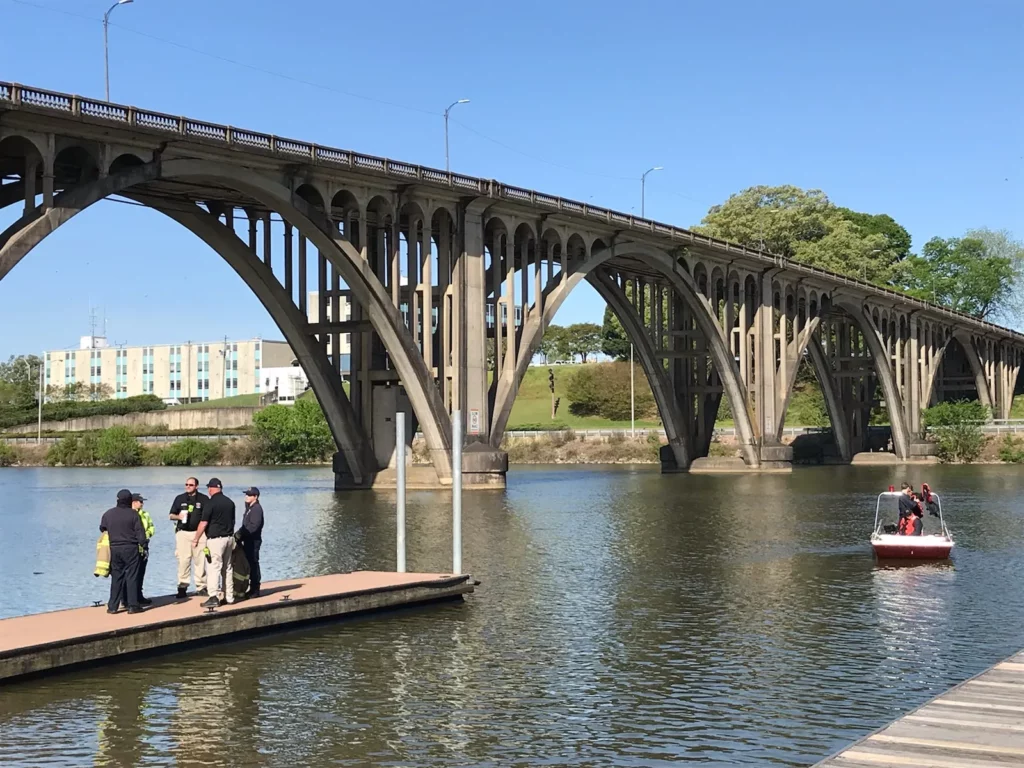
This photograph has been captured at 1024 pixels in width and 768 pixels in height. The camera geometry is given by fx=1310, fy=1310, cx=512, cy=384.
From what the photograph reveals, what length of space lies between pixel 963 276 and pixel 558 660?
455 ft

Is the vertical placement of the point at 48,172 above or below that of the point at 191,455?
above

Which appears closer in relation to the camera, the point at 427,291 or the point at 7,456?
the point at 427,291

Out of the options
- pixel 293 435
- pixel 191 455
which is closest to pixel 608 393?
pixel 293 435

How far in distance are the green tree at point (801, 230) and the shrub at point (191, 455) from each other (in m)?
54.5

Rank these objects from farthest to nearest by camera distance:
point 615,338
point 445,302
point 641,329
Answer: point 615,338
point 641,329
point 445,302

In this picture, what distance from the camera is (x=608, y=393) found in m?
148

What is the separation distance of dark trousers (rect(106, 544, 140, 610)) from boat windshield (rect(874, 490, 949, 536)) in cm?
1999

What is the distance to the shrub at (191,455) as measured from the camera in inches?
4889

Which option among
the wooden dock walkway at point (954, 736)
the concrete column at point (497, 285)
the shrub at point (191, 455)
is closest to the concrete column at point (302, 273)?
the concrete column at point (497, 285)

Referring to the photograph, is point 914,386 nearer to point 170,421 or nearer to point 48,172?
point 170,421

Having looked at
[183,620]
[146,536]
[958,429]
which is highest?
[958,429]

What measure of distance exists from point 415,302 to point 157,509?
48.5 ft

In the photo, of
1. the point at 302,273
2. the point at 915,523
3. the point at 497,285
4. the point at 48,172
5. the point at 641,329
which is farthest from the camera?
the point at 641,329

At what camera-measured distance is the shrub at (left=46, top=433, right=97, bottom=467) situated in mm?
128375
